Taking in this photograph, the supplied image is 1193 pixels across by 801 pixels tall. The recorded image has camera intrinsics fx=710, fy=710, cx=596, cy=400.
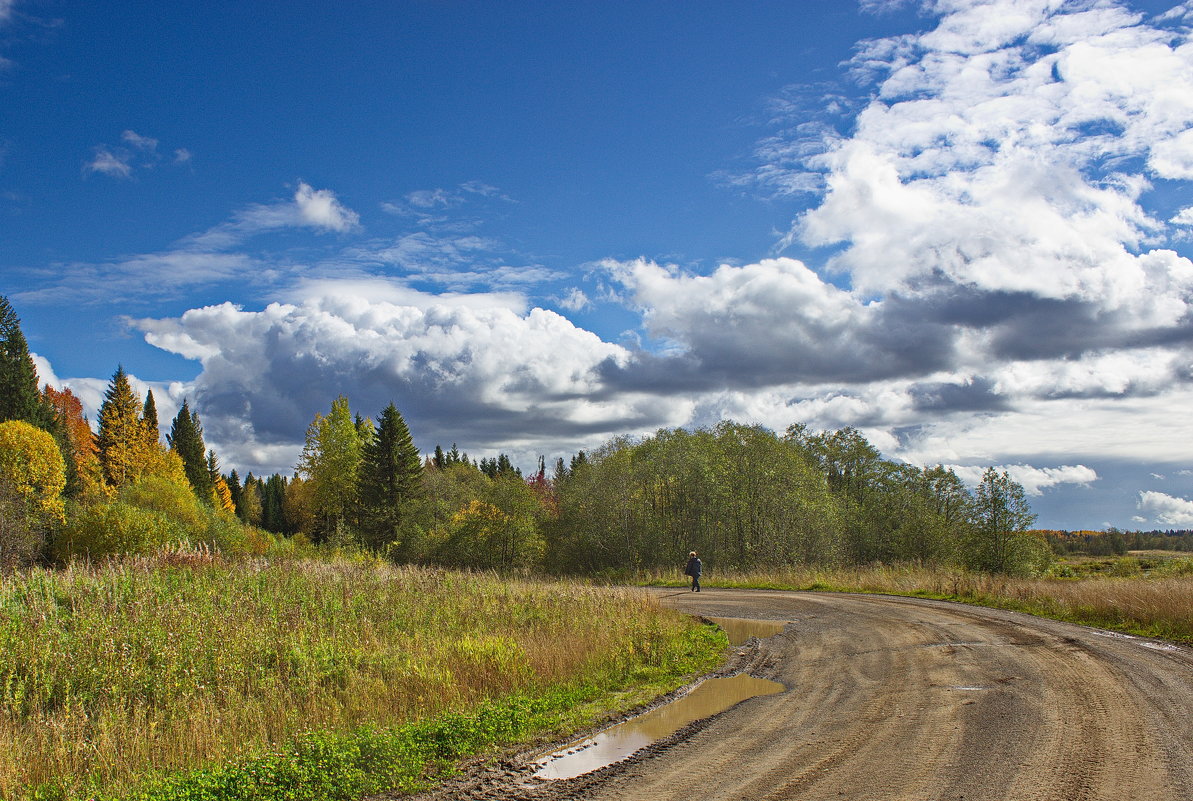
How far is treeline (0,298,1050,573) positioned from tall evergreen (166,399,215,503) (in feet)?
4.82

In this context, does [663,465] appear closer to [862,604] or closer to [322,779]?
[862,604]

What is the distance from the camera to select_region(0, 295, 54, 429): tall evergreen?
47094 mm

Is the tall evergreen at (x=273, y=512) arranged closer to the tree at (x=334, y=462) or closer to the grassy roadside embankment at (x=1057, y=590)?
the tree at (x=334, y=462)

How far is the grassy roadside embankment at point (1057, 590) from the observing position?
49.9 feet

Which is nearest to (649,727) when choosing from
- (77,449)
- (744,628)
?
(744,628)

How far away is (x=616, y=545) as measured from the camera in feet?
162

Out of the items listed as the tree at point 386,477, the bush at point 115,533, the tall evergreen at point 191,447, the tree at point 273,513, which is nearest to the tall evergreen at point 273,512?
the tree at point 273,513

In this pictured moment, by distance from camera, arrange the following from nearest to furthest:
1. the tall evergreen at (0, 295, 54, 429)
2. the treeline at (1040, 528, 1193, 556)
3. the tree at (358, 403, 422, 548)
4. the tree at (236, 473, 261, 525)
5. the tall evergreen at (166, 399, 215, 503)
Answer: the tall evergreen at (0, 295, 54, 429), the tree at (358, 403, 422, 548), the tall evergreen at (166, 399, 215, 503), the treeline at (1040, 528, 1193, 556), the tree at (236, 473, 261, 525)

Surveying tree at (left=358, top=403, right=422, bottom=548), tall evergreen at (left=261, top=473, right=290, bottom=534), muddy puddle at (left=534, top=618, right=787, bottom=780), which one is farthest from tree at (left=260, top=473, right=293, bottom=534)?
muddy puddle at (left=534, top=618, right=787, bottom=780)

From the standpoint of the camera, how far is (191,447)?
7525cm

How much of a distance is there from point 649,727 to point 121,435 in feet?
222

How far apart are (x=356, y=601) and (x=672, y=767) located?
9.78 metres

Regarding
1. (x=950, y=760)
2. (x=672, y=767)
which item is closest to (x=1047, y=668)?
(x=950, y=760)

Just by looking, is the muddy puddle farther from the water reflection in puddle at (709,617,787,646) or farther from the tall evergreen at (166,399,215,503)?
the tall evergreen at (166,399,215,503)
